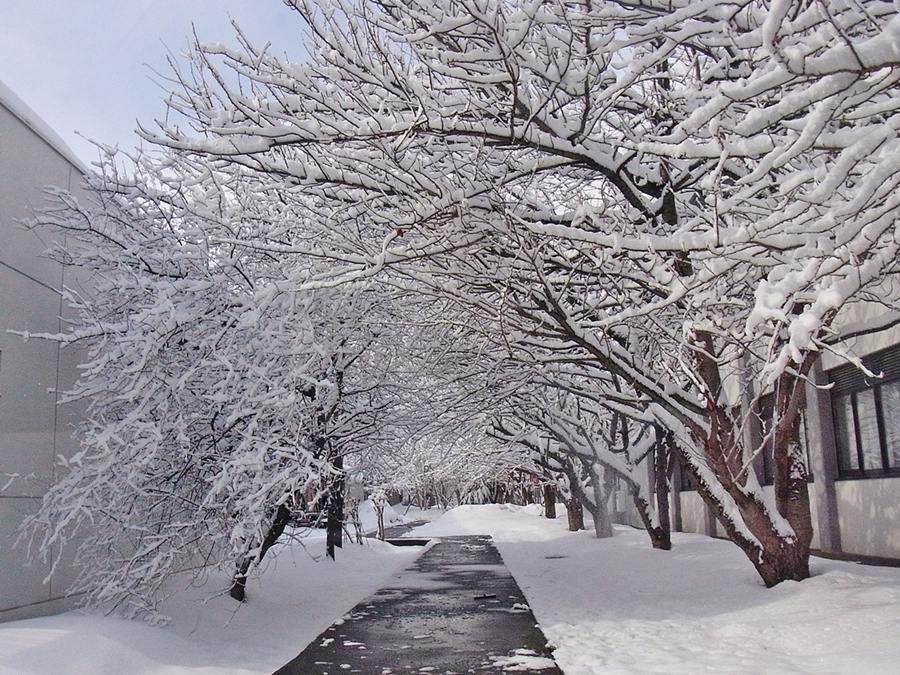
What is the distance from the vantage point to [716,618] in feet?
29.5

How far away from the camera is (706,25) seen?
205 inches

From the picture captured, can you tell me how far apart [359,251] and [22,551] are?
496 cm

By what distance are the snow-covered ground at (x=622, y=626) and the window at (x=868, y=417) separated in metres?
2.45

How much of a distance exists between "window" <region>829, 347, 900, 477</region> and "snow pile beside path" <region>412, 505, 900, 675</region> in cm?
241

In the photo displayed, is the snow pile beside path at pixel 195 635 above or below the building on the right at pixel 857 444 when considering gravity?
below

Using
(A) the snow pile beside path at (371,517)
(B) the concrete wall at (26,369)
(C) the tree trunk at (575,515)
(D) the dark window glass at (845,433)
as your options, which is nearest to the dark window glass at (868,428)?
(D) the dark window glass at (845,433)

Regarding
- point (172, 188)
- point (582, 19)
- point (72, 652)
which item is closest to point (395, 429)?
point (172, 188)

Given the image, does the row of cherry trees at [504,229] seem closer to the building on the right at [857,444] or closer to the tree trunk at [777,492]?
the tree trunk at [777,492]

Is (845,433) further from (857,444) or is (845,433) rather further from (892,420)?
(892,420)

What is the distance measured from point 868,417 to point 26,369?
40.0ft

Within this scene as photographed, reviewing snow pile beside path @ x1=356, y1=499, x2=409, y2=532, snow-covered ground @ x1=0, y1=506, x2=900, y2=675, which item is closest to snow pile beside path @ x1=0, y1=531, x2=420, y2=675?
snow-covered ground @ x1=0, y1=506, x2=900, y2=675

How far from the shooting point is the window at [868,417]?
12039 millimetres

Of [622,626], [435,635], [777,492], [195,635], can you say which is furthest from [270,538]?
[777,492]

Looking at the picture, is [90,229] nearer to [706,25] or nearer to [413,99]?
[413,99]
